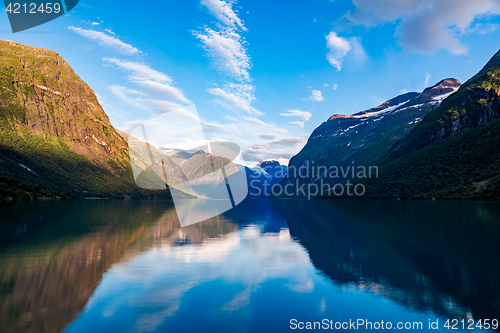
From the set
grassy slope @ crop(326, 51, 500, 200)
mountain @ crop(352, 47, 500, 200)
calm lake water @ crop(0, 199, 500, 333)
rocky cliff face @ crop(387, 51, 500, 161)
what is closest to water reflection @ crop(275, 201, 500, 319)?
calm lake water @ crop(0, 199, 500, 333)

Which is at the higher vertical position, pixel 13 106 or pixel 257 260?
pixel 13 106

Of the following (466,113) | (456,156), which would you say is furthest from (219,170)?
(466,113)

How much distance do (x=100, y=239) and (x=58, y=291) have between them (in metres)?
14.8

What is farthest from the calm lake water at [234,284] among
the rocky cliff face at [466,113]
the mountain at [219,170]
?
the rocky cliff face at [466,113]

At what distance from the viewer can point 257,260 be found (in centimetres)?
1977

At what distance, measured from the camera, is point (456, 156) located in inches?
5659

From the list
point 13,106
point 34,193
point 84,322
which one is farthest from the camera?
point 13,106

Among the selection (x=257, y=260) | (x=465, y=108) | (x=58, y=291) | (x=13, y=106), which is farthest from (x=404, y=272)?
(x=13, y=106)

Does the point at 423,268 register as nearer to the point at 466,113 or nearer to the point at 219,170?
the point at 219,170

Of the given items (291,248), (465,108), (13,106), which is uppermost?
(13,106)

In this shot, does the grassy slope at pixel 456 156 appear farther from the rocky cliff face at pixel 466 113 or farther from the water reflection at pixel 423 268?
the water reflection at pixel 423 268

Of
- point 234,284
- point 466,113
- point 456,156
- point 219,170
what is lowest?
point 234,284

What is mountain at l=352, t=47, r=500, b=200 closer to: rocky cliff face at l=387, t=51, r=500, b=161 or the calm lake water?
rocky cliff face at l=387, t=51, r=500, b=161

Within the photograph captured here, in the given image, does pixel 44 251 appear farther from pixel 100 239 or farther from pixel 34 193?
pixel 34 193
